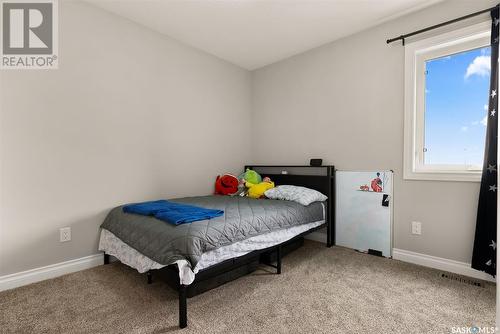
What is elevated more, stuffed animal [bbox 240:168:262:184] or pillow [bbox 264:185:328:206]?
stuffed animal [bbox 240:168:262:184]

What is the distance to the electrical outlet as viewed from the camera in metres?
2.18

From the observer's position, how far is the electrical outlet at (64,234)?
7.14 ft

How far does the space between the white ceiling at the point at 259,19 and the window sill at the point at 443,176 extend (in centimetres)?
153

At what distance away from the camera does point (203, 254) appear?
160 centimetres

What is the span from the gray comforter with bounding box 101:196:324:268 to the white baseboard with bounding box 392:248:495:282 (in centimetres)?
92

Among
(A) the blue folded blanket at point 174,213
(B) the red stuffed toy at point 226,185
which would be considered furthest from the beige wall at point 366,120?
(A) the blue folded blanket at point 174,213

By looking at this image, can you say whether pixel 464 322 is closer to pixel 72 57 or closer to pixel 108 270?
pixel 108 270

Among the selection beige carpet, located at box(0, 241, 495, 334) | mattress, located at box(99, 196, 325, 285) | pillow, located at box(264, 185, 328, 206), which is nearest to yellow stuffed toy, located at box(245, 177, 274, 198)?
pillow, located at box(264, 185, 328, 206)

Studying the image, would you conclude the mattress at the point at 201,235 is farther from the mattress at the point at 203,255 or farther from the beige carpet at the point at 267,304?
the beige carpet at the point at 267,304

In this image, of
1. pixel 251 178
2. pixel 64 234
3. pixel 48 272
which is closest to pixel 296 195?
pixel 251 178

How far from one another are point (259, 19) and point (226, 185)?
191 centimetres

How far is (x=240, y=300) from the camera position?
1.76m

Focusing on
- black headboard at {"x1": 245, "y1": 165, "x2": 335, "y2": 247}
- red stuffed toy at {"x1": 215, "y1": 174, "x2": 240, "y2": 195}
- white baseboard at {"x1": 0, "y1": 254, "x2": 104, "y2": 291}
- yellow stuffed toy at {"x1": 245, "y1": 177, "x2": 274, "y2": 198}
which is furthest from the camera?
red stuffed toy at {"x1": 215, "y1": 174, "x2": 240, "y2": 195}

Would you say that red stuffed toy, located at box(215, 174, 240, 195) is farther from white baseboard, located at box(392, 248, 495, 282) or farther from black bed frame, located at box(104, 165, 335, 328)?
white baseboard, located at box(392, 248, 495, 282)
